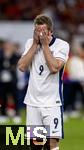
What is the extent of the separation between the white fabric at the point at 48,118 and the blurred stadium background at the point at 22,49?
4059 mm

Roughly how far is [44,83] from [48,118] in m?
0.45

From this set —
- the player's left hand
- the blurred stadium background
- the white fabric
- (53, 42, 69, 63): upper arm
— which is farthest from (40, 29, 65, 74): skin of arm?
the blurred stadium background

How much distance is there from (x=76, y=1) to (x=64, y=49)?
58.9 feet

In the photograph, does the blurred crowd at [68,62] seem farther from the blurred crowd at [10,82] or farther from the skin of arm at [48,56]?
the skin of arm at [48,56]

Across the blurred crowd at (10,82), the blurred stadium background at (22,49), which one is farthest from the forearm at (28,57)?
the blurred crowd at (10,82)

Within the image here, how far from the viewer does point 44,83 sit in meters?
10.2

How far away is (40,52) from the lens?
1028 centimetres

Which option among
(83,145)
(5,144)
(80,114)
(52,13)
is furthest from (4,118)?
(5,144)

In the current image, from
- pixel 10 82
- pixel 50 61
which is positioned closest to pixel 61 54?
pixel 50 61

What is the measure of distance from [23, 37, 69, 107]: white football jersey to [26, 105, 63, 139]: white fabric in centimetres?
7

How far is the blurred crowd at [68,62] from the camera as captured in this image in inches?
813

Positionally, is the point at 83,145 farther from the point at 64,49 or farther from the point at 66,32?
the point at 66,32

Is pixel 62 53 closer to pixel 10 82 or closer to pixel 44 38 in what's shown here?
pixel 44 38

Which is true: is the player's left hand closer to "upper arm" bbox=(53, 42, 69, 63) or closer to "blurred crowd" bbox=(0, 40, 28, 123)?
"upper arm" bbox=(53, 42, 69, 63)
